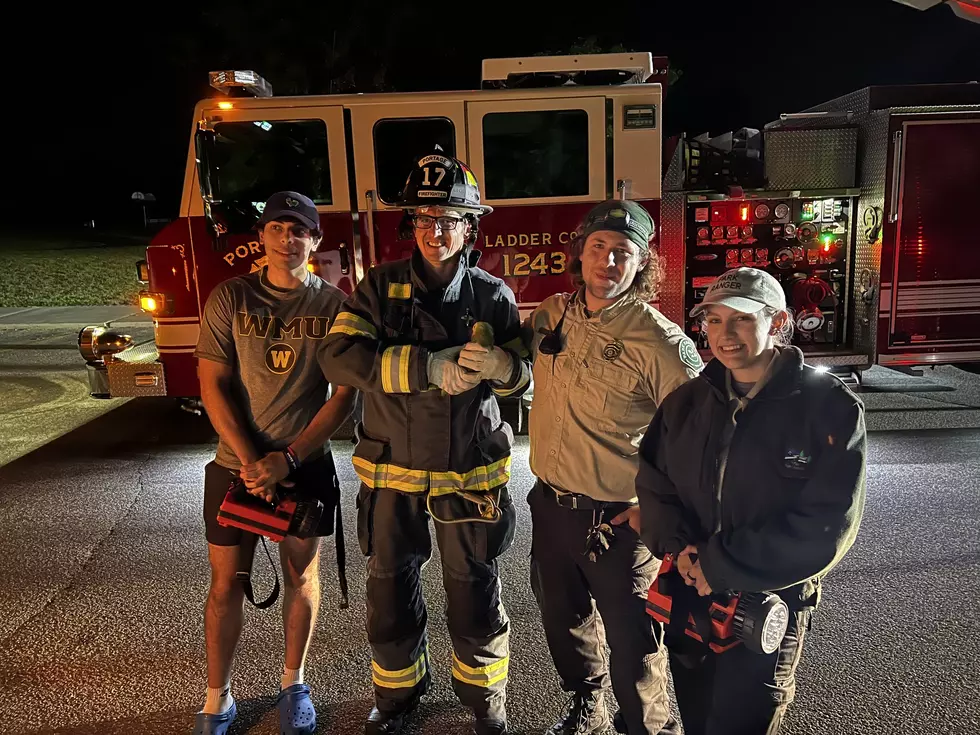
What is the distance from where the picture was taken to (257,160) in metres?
5.17

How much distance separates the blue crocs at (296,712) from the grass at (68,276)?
13.4 m

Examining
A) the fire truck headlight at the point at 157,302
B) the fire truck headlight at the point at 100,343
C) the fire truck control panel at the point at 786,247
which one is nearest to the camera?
the fire truck headlight at the point at 157,302

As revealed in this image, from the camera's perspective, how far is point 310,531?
8.19ft

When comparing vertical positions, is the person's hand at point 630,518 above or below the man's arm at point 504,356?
below

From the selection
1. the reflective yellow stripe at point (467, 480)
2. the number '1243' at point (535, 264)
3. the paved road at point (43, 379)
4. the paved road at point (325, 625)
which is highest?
the number '1243' at point (535, 264)

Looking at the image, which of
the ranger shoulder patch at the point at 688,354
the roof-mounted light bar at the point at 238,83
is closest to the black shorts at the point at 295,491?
the ranger shoulder patch at the point at 688,354

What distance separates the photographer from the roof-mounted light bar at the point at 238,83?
197 inches

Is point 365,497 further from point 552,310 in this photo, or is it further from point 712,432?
point 712,432

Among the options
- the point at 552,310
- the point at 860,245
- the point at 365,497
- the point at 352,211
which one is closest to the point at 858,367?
A: the point at 860,245

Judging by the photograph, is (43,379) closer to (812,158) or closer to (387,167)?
(387,167)

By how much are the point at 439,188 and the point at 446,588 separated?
1273 mm

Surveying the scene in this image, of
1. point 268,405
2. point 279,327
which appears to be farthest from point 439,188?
point 268,405

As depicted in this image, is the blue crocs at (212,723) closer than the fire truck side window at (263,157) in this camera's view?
Yes

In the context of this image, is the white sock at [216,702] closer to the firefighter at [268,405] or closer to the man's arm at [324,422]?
the firefighter at [268,405]
